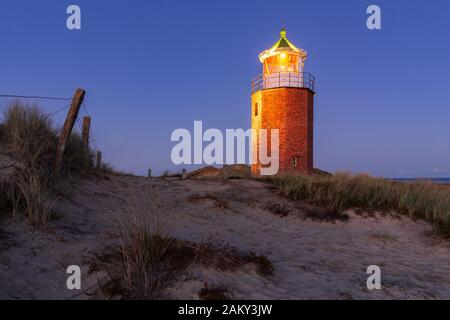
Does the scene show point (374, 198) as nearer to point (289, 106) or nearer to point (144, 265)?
point (144, 265)

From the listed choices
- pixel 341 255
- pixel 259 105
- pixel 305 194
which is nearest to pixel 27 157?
pixel 341 255

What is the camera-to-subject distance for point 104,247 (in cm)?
445

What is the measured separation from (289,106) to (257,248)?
1596cm

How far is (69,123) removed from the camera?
25.1 feet

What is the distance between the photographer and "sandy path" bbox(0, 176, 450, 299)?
3781 mm

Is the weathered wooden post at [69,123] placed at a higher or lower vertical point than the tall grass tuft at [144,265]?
higher

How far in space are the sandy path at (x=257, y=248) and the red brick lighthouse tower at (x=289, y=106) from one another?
10.8 meters

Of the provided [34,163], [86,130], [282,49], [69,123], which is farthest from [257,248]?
[282,49]

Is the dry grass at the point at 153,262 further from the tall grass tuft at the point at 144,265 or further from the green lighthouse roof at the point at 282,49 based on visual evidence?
the green lighthouse roof at the point at 282,49

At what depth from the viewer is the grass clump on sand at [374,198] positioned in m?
8.78

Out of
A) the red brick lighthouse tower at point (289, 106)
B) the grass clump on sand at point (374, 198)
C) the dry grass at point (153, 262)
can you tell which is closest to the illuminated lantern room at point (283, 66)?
the red brick lighthouse tower at point (289, 106)

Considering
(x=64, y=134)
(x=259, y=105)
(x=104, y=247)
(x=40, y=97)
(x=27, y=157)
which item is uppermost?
(x=259, y=105)
